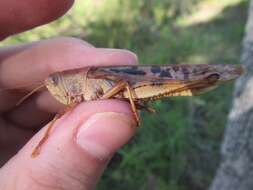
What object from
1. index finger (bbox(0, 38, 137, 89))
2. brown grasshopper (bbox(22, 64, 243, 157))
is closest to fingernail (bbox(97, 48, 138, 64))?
index finger (bbox(0, 38, 137, 89))

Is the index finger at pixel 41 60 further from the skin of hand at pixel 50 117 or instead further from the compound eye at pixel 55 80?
the compound eye at pixel 55 80

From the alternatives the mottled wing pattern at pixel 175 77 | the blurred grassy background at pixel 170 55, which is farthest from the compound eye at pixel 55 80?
the blurred grassy background at pixel 170 55

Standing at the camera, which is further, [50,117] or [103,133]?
[50,117]

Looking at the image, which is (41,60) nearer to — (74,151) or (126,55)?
(126,55)

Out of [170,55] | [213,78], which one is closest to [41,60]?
[213,78]

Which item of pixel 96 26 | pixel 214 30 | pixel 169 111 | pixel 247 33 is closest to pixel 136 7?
pixel 96 26

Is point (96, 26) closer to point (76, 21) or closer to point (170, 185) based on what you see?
point (76, 21)

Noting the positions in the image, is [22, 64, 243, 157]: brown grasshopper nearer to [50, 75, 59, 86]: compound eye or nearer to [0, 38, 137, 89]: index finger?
[50, 75, 59, 86]: compound eye
